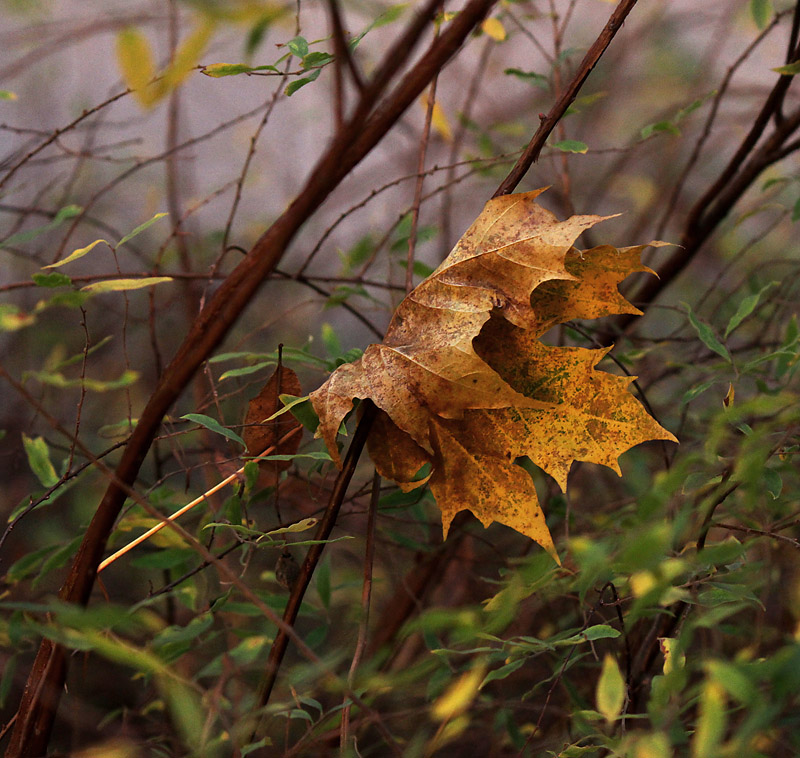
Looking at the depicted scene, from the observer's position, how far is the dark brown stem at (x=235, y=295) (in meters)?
0.25

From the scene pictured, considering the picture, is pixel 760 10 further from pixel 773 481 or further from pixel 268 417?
pixel 268 417

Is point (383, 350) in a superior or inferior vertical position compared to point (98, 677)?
superior

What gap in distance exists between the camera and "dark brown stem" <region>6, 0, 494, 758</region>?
250mm

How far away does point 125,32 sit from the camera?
0.64 ft

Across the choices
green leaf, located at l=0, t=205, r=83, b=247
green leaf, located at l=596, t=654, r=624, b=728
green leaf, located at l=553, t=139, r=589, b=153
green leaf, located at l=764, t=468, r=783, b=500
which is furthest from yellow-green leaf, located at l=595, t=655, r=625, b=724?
green leaf, located at l=0, t=205, r=83, b=247

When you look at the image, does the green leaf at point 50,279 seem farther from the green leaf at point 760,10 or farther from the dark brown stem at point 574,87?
the green leaf at point 760,10

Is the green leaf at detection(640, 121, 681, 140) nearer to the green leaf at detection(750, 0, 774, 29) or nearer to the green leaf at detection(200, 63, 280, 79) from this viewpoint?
the green leaf at detection(750, 0, 774, 29)

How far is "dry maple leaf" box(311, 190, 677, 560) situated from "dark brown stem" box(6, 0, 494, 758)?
0.26 ft

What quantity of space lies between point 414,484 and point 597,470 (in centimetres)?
47

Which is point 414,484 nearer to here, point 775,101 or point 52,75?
point 775,101

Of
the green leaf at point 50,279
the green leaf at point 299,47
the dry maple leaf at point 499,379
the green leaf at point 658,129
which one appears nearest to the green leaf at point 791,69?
the green leaf at point 658,129

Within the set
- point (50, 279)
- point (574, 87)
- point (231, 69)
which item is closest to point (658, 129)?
point (574, 87)

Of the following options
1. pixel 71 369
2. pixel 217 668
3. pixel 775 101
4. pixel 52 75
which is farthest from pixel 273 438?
pixel 52 75

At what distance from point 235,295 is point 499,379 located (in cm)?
13
